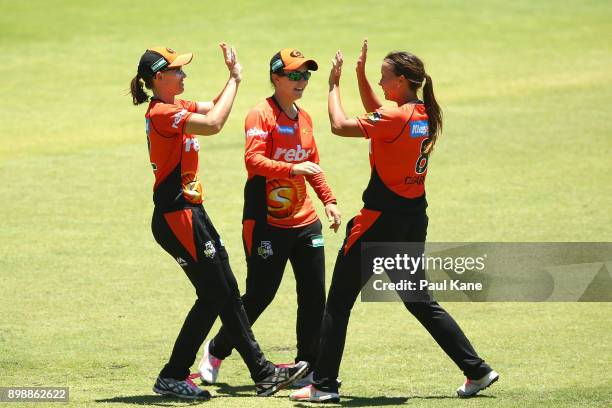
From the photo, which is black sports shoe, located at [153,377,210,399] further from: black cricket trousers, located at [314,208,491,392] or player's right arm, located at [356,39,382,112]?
player's right arm, located at [356,39,382,112]

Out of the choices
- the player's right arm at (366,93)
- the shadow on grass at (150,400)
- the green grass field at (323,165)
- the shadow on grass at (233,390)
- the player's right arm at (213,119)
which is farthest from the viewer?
the green grass field at (323,165)

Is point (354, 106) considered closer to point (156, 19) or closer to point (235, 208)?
point (235, 208)

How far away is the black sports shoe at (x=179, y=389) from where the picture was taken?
7582 mm

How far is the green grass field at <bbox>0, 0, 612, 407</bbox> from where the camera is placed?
8562 millimetres

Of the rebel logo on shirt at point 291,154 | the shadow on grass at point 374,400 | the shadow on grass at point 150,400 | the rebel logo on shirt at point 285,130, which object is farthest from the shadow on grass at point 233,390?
the rebel logo on shirt at point 285,130

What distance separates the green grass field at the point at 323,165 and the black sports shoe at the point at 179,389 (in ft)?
0.36

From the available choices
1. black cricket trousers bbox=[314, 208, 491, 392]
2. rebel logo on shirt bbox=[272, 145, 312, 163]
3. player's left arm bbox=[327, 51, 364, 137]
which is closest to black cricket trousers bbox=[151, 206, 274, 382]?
black cricket trousers bbox=[314, 208, 491, 392]

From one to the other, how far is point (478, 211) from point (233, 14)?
12.6 meters

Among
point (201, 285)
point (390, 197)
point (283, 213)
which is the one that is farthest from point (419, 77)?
point (201, 285)

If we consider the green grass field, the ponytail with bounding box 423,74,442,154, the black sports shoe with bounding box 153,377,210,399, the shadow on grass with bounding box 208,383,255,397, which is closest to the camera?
the ponytail with bounding box 423,74,442,154

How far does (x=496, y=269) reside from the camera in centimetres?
1116

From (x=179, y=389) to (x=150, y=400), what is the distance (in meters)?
0.22

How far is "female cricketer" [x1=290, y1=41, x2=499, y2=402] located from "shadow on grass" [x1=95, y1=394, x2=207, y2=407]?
2.56 ft

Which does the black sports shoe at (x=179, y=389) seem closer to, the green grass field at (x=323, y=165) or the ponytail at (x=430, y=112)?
the green grass field at (x=323, y=165)
